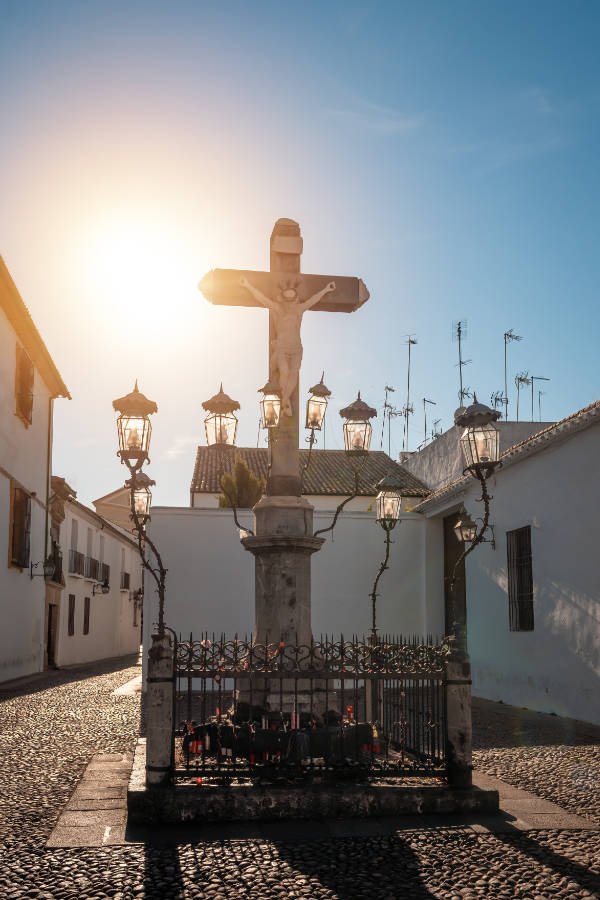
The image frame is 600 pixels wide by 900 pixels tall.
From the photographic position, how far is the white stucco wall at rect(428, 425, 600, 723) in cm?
1059

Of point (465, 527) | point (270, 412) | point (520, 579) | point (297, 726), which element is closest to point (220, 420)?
point (270, 412)

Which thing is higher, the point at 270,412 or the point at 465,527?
the point at 270,412

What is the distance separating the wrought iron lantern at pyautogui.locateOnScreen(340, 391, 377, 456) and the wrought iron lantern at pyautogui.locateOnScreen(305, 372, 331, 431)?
0.69ft

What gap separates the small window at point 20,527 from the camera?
17359 mm

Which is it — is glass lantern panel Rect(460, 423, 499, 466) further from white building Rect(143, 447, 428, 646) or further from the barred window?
white building Rect(143, 447, 428, 646)

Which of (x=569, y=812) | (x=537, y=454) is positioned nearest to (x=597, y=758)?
(x=569, y=812)

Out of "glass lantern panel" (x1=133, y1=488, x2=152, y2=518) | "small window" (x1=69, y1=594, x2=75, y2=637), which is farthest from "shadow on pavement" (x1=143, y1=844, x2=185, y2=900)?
"small window" (x1=69, y1=594, x2=75, y2=637)

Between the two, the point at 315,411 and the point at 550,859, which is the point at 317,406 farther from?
the point at 550,859

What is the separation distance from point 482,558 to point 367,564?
2.78 m

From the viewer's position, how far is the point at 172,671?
536 cm

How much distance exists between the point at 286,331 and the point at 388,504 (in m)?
5.09

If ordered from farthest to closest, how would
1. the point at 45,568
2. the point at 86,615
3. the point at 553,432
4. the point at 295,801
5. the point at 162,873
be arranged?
the point at 86,615 → the point at 45,568 → the point at 553,432 → the point at 295,801 → the point at 162,873

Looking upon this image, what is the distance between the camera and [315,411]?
25.2 feet

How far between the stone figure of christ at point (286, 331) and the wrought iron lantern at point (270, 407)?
10 centimetres
